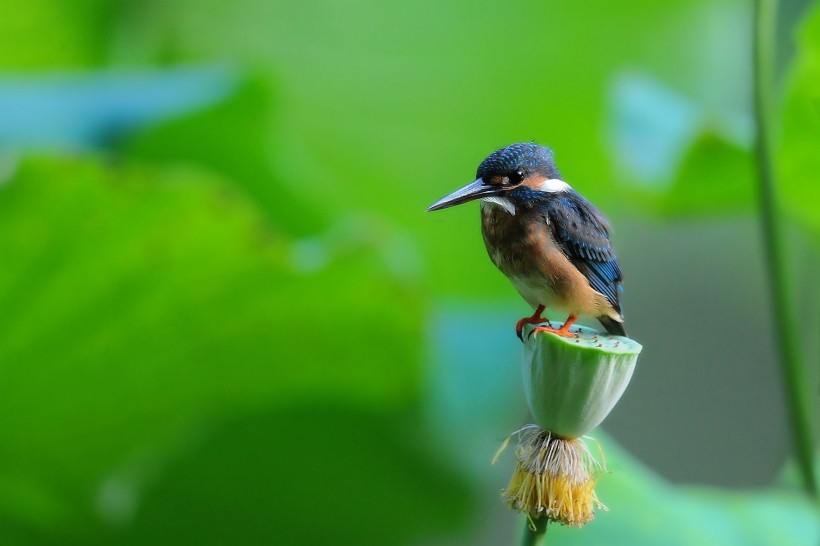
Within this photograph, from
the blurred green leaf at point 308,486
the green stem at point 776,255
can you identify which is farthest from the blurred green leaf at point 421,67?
the green stem at point 776,255

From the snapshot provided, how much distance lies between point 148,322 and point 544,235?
0.74 metres

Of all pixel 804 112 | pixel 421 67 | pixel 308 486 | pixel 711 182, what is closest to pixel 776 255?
pixel 804 112

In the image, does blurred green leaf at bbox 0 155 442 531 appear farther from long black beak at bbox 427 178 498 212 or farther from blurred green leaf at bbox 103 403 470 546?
long black beak at bbox 427 178 498 212

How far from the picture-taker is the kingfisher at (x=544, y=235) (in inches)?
17.6

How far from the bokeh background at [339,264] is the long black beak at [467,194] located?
0.40 feet

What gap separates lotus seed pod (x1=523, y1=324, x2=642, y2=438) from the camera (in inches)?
15.7

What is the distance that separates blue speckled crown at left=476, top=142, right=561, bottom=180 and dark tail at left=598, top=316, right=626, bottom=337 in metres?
0.09

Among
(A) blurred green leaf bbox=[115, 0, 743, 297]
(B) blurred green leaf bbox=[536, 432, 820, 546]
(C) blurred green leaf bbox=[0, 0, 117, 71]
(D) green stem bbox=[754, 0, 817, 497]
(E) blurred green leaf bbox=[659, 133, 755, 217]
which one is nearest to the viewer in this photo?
(D) green stem bbox=[754, 0, 817, 497]

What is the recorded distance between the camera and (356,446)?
1.54 metres

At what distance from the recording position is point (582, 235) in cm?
46

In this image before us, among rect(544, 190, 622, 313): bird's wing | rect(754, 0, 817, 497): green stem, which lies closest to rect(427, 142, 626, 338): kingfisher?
rect(544, 190, 622, 313): bird's wing

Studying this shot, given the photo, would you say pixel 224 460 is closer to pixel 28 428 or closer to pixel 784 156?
pixel 28 428

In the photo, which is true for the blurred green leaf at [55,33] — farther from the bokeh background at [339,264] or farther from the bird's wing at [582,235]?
the bird's wing at [582,235]

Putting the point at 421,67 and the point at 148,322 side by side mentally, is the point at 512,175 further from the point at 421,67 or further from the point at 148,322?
the point at 421,67
